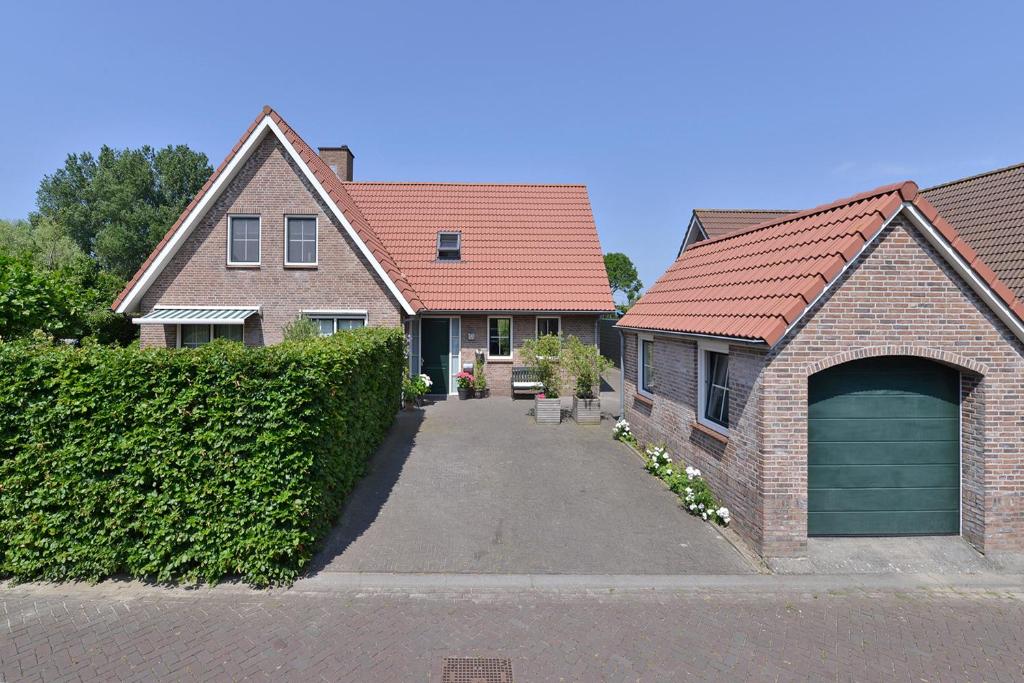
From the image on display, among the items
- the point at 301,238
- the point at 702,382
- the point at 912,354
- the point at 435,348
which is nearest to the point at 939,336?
the point at 912,354

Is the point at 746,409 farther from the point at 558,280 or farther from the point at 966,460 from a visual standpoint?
the point at 558,280

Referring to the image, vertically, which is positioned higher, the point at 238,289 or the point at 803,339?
the point at 238,289

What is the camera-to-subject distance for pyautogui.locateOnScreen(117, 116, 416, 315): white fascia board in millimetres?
14164

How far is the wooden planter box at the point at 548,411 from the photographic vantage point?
13.2 m

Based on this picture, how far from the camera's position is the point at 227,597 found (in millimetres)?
5434

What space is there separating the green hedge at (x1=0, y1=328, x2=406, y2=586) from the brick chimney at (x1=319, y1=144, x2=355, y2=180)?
17059mm

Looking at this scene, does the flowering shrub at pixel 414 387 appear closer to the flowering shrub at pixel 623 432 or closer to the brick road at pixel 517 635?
the flowering shrub at pixel 623 432

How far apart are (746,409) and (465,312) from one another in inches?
442

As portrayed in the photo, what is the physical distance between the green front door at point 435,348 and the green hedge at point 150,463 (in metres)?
11.6

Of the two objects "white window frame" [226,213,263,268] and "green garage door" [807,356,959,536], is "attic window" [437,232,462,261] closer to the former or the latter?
"white window frame" [226,213,263,268]

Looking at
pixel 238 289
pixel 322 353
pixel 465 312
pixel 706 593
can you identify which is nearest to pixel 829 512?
pixel 706 593

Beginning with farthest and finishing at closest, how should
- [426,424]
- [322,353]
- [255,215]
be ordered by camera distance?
[255,215] → [426,424] → [322,353]

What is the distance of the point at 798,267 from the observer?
22.7 feet

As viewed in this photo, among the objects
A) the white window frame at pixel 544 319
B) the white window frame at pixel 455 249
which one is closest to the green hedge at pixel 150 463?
the white window frame at pixel 544 319
